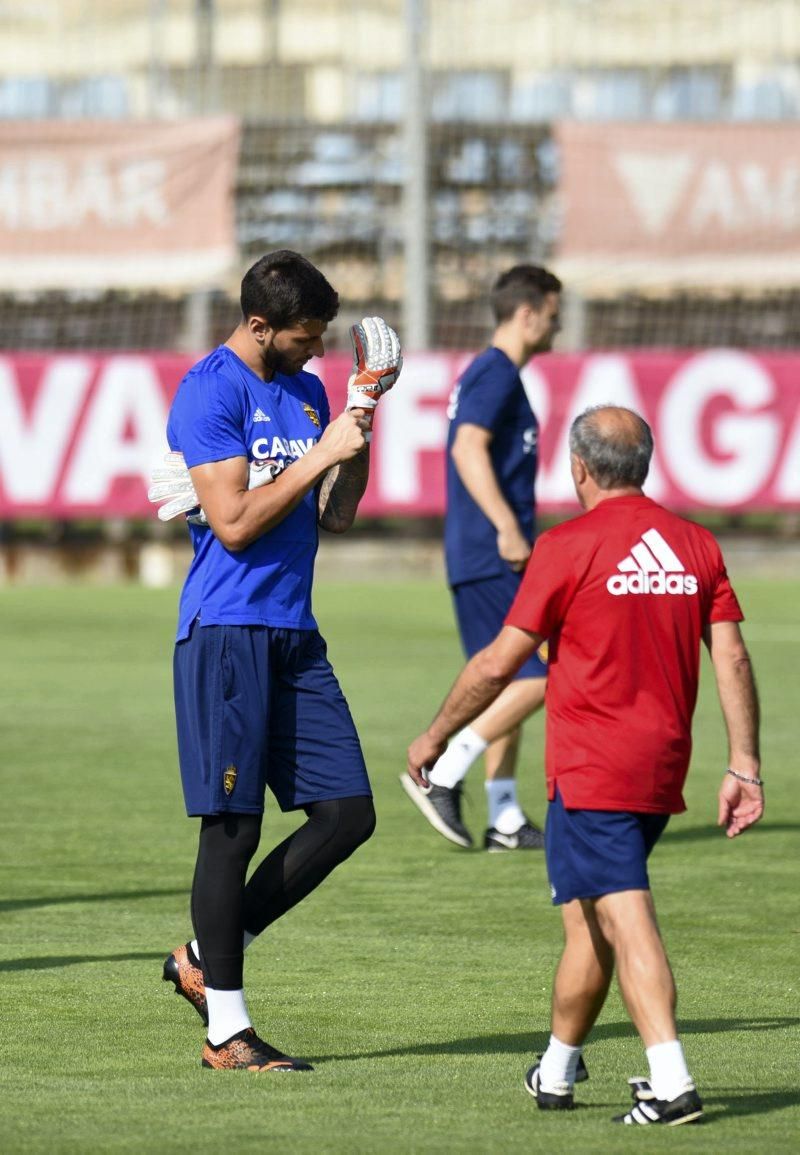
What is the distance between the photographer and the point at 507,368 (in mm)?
9023

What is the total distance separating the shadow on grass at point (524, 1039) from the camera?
5.70 meters

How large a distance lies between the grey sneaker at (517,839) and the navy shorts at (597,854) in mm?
4234

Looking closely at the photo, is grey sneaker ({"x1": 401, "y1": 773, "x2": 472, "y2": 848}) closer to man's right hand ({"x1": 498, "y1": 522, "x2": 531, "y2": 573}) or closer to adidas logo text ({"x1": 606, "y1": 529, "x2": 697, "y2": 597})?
man's right hand ({"x1": 498, "y1": 522, "x2": 531, "y2": 573})

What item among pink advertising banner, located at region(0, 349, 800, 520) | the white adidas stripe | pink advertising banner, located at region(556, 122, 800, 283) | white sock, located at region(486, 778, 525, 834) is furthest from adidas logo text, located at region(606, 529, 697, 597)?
pink advertising banner, located at region(556, 122, 800, 283)

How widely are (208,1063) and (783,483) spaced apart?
17905mm

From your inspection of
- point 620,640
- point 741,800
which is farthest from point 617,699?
point 741,800

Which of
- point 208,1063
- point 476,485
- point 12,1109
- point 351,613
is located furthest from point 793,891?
point 351,613

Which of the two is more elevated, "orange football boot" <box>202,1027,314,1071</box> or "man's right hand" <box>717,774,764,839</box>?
"man's right hand" <box>717,774,764,839</box>

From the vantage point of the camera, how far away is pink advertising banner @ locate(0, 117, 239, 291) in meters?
24.3

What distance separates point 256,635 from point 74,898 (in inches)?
108

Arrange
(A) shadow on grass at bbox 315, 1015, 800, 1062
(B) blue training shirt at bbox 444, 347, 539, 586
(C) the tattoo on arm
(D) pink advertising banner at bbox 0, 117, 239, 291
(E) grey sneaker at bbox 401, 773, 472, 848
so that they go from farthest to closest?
1. (D) pink advertising banner at bbox 0, 117, 239, 291
2. (B) blue training shirt at bbox 444, 347, 539, 586
3. (E) grey sneaker at bbox 401, 773, 472, 848
4. (C) the tattoo on arm
5. (A) shadow on grass at bbox 315, 1015, 800, 1062

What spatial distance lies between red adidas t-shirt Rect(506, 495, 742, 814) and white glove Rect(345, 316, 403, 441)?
0.81 m

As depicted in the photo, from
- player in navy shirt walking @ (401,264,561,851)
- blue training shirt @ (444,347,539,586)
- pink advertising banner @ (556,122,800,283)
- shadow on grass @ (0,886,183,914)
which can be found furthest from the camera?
pink advertising banner @ (556,122,800,283)

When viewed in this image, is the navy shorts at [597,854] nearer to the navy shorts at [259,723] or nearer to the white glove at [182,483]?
the navy shorts at [259,723]
